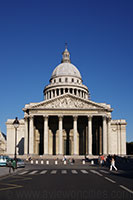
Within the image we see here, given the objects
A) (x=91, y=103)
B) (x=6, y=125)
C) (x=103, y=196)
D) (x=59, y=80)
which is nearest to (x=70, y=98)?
(x=91, y=103)

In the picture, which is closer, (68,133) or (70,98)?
(70,98)

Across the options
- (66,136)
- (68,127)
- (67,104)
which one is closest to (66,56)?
(68,127)

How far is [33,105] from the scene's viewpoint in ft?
277

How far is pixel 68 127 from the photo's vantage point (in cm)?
9638

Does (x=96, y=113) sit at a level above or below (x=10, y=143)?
above

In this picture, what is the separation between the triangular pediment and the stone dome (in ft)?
135

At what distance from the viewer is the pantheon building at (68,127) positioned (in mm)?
84438

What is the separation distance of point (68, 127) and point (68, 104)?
1298 cm

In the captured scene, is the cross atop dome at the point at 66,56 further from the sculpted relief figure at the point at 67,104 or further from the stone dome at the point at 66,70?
the sculpted relief figure at the point at 67,104

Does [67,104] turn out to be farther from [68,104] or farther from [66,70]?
[66,70]

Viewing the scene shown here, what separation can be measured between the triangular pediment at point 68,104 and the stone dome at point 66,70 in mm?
41268

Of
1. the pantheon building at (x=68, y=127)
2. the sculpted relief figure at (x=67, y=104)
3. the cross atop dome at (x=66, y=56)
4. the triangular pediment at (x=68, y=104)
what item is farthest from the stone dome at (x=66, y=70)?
the sculpted relief figure at (x=67, y=104)

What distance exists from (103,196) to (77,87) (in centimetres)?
10551

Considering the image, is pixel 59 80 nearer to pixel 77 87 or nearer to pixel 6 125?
pixel 77 87
